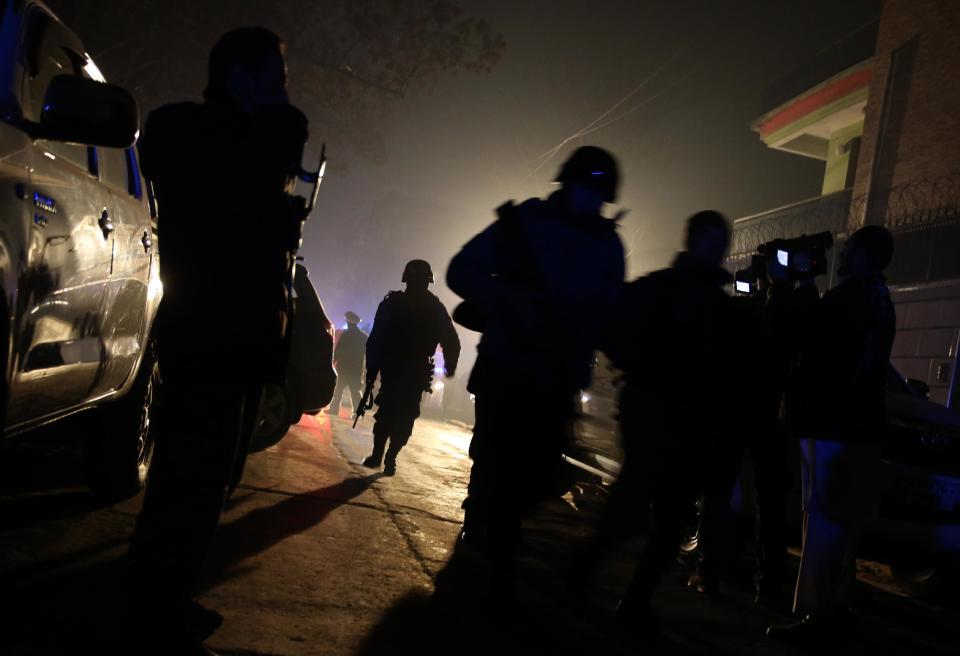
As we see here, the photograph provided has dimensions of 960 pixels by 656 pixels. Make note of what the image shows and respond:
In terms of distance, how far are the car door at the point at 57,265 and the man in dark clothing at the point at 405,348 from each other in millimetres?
3992

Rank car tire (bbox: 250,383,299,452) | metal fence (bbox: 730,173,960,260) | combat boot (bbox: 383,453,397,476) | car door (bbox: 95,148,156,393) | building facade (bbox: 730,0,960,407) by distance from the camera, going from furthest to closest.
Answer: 1. metal fence (bbox: 730,173,960,260)
2. building facade (bbox: 730,0,960,407)
3. combat boot (bbox: 383,453,397,476)
4. car tire (bbox: 250,383,299,452)
5. car door (bbox: 95,148,156,393)

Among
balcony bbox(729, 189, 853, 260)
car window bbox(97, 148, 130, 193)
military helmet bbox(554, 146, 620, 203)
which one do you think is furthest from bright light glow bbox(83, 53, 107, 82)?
balcony bbox(729, 189, 853, 260)

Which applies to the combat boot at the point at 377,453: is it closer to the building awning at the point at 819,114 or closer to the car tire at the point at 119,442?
the car tire at the point at 119,442

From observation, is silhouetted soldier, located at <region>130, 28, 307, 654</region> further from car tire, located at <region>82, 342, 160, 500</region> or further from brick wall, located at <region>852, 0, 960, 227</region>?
brick wall, located at <region>852, 0, 960, 227</region>

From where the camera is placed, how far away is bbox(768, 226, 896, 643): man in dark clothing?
335cm

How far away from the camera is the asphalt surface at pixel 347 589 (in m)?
2.54

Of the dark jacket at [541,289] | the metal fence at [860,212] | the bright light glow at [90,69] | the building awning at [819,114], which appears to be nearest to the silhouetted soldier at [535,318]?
the dark jacket at [541,289]

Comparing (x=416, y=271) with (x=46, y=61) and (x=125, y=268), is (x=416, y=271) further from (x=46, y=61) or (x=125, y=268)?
(x=46, y=61)

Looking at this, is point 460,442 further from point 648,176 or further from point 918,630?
point 648,176

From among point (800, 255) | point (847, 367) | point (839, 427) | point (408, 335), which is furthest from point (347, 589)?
point (408, 335)

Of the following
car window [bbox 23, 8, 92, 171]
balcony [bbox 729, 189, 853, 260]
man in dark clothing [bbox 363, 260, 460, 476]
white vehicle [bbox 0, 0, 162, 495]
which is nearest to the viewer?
white vehicle [bbox 0, 0, 162, 495]

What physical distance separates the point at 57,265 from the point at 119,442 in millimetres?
1741

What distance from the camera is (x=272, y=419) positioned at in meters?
6.32

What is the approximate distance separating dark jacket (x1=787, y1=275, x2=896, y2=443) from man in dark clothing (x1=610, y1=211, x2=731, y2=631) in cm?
41
